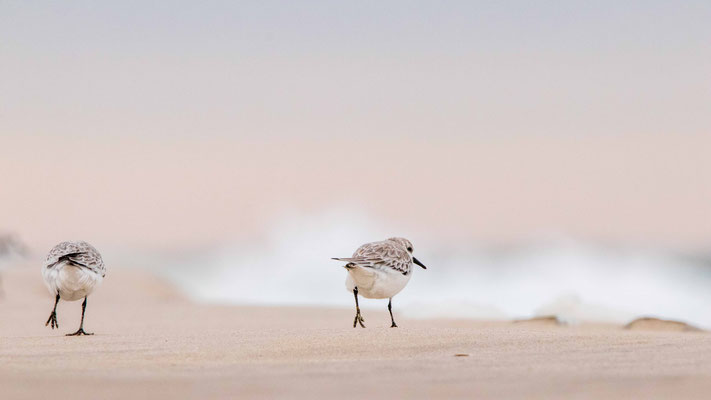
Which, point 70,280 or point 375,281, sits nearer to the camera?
point 375,281

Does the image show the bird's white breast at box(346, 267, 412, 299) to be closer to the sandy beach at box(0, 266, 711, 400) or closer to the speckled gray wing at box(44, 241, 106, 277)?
the sandy beach at box(0, 266, 711, 400)

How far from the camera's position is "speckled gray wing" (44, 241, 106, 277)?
33.8ft

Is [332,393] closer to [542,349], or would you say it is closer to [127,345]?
[542,349]

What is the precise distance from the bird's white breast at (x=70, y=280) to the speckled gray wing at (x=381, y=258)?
261 centimetres

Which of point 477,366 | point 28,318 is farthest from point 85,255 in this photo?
point 477,366

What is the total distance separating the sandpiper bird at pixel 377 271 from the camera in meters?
9.87

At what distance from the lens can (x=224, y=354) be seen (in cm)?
797

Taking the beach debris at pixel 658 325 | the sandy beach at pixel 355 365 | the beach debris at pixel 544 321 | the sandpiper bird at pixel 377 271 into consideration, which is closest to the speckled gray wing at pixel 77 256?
the sandy beach at pixel 355 365

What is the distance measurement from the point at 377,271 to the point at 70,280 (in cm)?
307

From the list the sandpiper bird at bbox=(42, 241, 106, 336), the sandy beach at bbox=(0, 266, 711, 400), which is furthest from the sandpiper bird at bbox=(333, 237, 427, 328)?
the sandpiper bird at bbox=(42, 241, 106, 336)

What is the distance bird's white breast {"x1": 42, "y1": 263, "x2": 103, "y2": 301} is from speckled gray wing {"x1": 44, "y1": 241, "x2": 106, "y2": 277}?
51 mm

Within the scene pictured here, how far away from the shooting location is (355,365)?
713 cm

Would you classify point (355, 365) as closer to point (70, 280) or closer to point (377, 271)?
point (377, 271)

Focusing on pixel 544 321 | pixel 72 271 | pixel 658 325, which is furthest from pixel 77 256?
pixel 658 325
